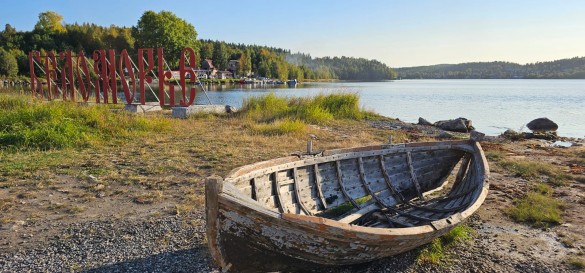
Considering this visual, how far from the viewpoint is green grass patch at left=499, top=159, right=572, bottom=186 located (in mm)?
8558

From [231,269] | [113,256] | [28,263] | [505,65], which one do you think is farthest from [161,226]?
[505,65]

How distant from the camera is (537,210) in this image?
6.32 m

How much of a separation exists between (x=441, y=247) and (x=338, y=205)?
140cm

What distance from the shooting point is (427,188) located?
264 inches

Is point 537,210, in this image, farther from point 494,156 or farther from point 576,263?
point 494,156

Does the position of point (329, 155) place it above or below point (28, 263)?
above

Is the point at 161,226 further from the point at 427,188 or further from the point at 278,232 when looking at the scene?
the point at 427,188

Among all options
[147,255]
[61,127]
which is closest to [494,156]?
[147,255]

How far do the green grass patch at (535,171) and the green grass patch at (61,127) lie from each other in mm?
9833

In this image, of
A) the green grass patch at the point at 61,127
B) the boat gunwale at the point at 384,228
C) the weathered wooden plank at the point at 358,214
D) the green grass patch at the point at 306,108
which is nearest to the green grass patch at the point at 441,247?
the boat gunwale at the point at 384,228

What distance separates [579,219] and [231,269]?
571 cm

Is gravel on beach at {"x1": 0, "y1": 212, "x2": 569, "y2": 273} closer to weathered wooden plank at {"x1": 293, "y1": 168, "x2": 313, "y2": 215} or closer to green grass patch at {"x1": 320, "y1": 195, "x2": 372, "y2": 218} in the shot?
weathered wooden plank at {"x1": 293, "y1": 168, "x2": 313, "y2": 215}

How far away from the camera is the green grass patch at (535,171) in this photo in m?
8.56

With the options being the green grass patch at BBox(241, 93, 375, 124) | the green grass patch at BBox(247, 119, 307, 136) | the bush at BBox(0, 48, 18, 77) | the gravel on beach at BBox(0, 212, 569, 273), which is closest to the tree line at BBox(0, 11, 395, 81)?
the bush at BBox(0, 48, 18, 77)
